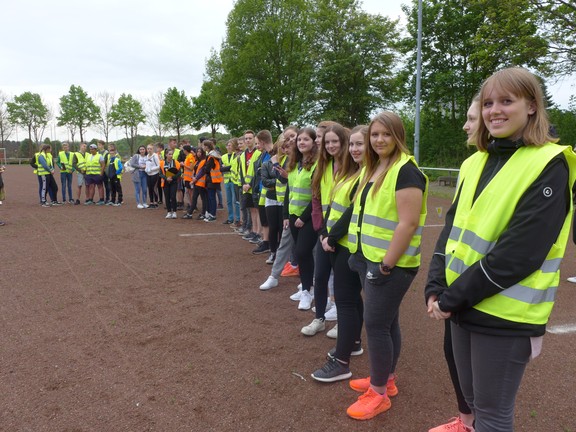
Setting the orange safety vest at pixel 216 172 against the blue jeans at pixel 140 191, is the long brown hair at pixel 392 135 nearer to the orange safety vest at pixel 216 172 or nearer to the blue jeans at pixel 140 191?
the orange safety vest at pixel 216 172

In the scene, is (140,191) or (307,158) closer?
(307,158)

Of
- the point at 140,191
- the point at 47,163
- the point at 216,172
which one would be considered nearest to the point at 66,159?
the point at 47,163

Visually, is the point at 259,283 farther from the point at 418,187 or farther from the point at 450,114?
the point at 450,114

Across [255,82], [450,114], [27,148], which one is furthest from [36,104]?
[450,114]

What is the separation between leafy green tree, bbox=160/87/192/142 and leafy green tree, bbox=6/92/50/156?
19043 mm

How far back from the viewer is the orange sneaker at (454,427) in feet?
8.46

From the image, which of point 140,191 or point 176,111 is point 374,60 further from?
point 176,111

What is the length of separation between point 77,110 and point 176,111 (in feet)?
52.4

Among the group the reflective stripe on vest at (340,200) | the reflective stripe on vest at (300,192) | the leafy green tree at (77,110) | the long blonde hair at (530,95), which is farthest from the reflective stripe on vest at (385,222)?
the leafy green tree at (77,110)

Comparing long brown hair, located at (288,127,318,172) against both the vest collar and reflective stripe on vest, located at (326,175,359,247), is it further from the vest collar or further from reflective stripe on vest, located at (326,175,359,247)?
the vest collar

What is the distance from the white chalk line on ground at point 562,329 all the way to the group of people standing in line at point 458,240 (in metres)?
2.05

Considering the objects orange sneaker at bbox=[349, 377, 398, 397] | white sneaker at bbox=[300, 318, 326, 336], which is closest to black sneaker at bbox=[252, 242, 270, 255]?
white sneaker at bbox=[300, 318, 326, 336]

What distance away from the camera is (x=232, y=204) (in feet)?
34.8

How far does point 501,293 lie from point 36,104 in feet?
222
